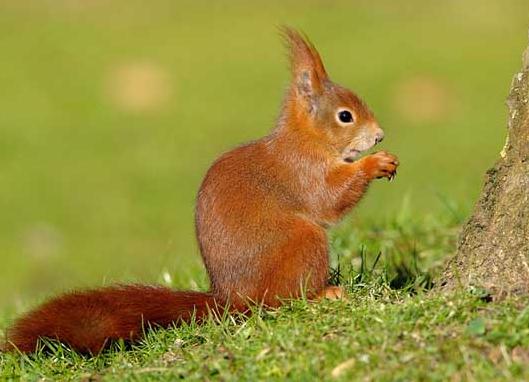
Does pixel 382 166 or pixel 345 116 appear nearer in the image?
pixel 382 166

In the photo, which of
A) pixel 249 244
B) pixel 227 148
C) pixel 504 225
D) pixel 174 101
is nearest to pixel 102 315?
pixel 249 244

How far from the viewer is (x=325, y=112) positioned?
486cm

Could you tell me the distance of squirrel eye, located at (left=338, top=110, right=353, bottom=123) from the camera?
4.86 meters

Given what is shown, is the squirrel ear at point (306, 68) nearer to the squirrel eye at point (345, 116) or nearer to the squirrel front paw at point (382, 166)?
the squirrel eye at point (345, 116)

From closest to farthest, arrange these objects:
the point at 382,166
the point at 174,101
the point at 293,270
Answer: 1. the point at 293,270
2. the point at 382,166
3. the point at 174,101

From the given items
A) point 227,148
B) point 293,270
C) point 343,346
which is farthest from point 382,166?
point 227,148

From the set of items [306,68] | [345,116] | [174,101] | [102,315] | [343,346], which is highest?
[306,68]

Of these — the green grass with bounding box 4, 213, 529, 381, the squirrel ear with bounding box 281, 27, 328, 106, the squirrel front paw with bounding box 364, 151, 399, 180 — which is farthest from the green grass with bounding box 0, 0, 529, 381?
the squirrel ear with bounding box 281, 27, 328, 106

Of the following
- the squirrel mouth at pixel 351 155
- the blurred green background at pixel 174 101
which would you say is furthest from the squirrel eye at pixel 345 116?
the blurred green background at pixel 174 101

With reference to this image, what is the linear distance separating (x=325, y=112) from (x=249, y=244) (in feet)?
2.56

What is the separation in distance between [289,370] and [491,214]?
1.14 meters

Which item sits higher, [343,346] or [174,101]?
[343,346]

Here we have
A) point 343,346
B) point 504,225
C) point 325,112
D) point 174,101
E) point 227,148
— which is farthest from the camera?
point 174,101

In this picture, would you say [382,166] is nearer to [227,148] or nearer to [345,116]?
[345,116]
